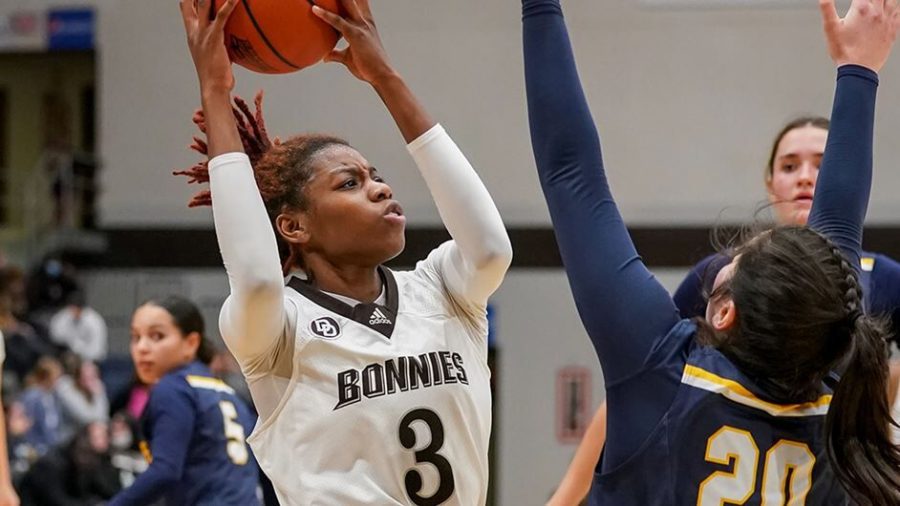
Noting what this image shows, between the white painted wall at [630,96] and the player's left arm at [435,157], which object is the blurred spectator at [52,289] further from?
the player's left arm at [435,157]

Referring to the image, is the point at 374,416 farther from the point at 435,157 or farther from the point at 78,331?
the point at 78,331

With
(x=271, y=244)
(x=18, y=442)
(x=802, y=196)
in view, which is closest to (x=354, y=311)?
(x=271, y=244)

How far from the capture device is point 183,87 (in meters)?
14.2

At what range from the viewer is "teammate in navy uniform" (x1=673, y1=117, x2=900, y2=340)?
11.1 ft

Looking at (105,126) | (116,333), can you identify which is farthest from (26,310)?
(105,126)

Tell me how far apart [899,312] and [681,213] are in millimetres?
9675

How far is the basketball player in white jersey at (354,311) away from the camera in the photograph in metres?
2.42

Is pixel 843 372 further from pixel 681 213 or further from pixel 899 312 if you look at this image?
pixel 681 213

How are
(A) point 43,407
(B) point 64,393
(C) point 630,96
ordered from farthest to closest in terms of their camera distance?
(C) point 630,96
(B) point 64,393
(A) point 43,407

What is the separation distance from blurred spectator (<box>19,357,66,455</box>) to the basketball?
9423mm

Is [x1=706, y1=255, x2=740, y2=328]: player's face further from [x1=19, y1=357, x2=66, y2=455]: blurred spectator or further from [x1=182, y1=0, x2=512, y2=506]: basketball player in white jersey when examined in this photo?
[x1=19, y1=357, x2=66, y2=455]: blurred spectator

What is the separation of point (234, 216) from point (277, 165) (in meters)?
0.41

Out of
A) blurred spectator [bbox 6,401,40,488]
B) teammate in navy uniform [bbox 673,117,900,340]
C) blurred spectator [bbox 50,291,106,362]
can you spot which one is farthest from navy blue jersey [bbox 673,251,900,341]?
blurred spectator [bbox 50,291,106,362]

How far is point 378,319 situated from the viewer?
2.62 meters
